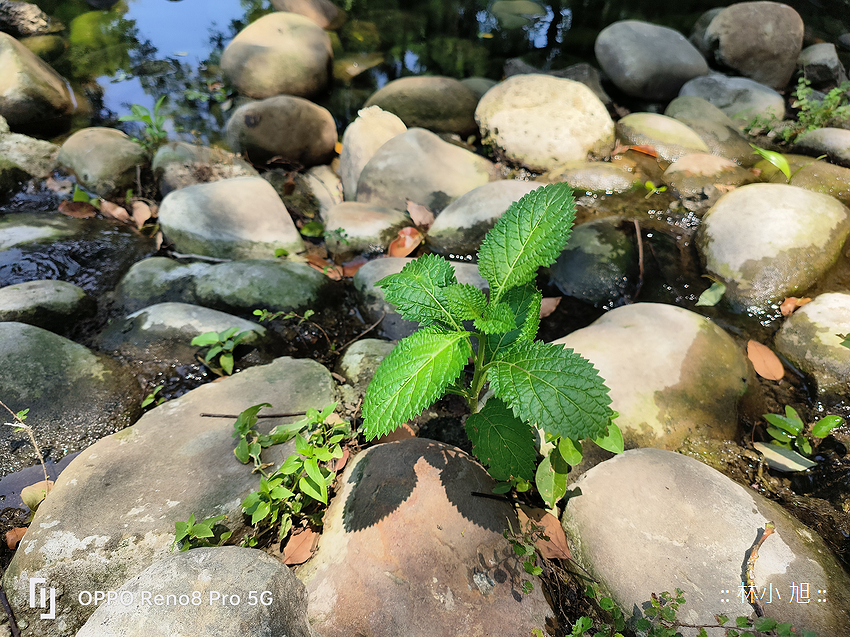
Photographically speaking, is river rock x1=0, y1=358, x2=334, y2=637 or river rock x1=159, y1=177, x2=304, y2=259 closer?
river rock x1=0, y1=358, x2=334, y2=637

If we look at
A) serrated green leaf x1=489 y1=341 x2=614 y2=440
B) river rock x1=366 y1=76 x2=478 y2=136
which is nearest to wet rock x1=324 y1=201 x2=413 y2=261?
river rock x1=366 y1=76 x2=478 y2=136

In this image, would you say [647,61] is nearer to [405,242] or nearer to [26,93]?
[405,242]

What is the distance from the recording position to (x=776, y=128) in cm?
480

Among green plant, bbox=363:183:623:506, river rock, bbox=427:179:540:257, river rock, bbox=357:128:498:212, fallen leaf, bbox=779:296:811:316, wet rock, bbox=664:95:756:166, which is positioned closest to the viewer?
green plant, bbox=363:183:623:506

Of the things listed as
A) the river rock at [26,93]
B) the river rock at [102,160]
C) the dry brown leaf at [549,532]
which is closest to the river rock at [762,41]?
the dry brown leaf at [549,532]

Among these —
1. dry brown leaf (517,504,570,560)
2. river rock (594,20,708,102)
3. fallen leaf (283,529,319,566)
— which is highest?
river rock (594,20,708,102)

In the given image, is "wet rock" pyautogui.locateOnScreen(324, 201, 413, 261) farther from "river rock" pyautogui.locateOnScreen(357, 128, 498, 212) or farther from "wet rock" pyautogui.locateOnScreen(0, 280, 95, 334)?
"wet rock" pyautogui.locateOnScreen(0, 280, 95, 334)

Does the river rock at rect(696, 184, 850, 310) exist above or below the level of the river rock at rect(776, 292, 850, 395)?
above

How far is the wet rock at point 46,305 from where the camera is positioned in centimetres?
264

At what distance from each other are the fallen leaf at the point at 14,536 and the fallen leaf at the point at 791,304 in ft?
13.4

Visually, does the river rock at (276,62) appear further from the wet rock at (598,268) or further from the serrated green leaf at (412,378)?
the serrated green leaf at (412,378)

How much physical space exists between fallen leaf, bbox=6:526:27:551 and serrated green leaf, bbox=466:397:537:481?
1.88 metres

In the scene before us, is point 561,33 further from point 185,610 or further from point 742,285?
point 185,610

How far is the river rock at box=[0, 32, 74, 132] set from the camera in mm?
5113
